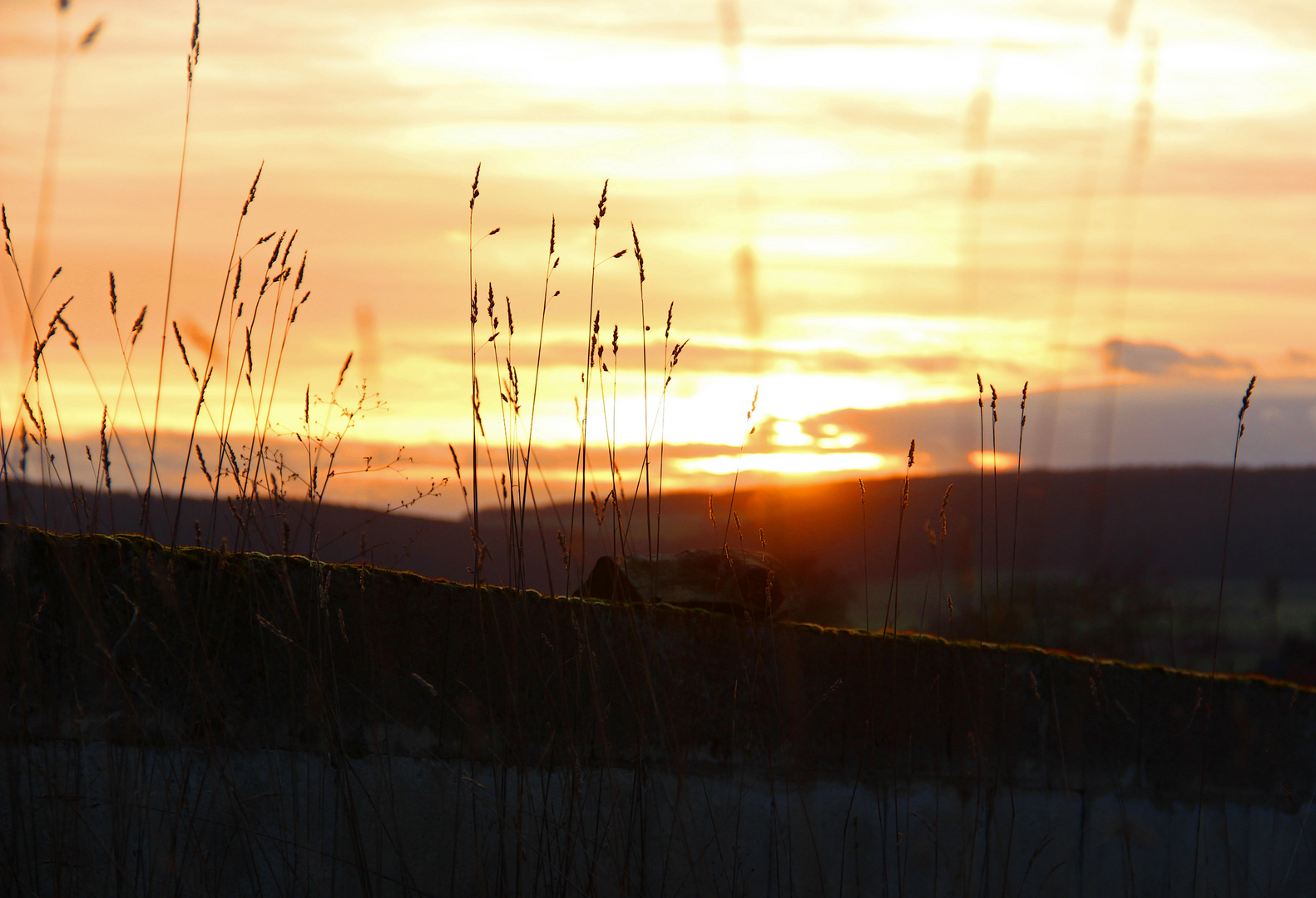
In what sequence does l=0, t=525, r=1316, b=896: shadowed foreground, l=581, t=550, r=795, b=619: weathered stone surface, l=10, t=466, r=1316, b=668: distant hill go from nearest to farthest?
l=0, t=525, r=1316, b=896: shadowed foreground, l=10, t=466, r=1316, b=668: distant hill, l=581, t=550, r=795, b=619: weathered stone surface

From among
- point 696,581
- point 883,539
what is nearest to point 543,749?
point 696,581

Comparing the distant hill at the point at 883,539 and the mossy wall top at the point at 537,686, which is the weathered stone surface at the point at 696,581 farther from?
the mossy wall top at the point at 537,686

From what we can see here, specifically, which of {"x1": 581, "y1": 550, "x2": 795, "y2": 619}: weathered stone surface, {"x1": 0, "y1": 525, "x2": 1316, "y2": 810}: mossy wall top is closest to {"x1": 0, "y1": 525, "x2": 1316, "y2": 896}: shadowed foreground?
{"x1": 0, "y1": 525, "x2": 1316, "y2": 810}: mossy wall top

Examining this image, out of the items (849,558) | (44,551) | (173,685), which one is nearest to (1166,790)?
(173,685)

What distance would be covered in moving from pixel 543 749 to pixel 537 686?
0.19 metres

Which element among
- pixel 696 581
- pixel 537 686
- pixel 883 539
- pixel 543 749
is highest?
pixel 883 539

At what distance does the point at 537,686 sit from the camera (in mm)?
2453

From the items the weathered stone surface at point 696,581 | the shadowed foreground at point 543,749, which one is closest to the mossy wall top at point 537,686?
the shadowed foreground at point 543,749

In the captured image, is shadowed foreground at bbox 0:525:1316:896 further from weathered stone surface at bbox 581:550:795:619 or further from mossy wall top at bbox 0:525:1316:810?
weathered stone surface at bbox 581:550:795:619

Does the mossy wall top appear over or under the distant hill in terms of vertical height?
under

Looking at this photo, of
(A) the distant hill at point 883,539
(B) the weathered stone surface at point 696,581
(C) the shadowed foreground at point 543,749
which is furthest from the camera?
(B) the weathered stone surface at point 696,581

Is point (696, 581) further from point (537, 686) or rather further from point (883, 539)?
point (537, 686)

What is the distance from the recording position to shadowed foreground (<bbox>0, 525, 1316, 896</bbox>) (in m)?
1.87

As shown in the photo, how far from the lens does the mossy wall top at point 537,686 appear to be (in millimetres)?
1946
